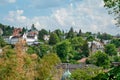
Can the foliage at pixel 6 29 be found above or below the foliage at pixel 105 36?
above

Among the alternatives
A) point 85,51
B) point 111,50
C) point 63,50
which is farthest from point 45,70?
point 111,50

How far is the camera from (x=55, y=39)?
126188 mm

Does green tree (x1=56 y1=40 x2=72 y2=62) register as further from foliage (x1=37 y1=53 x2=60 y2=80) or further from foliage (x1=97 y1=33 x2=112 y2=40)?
foliage (x1=97 y1=33 x2=112 y2=40)

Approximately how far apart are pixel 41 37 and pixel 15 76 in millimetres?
131488

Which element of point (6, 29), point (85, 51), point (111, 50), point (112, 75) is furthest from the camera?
point (6, 29)

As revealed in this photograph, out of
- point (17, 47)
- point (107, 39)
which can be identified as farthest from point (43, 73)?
A: point (107, 39)

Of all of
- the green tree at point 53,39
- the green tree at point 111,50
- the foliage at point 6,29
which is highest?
the foliage at point 6,29

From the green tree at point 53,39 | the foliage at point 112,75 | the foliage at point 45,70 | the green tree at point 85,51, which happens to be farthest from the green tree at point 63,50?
the foliage at point 112,75

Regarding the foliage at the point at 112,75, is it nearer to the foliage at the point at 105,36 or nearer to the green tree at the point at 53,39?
the green tree at the point at 53,39

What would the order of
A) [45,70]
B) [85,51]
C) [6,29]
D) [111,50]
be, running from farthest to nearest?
1. [6,29]
2. [111,50]
3. [85,51]
4. [45,70]

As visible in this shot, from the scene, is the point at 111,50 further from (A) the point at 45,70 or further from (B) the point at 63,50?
(A) the point at 45,70

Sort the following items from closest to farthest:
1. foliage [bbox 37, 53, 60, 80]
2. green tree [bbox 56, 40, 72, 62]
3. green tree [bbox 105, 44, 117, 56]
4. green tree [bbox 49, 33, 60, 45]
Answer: foliage [bbox 37, 53, 60, 80] → green tree [bbox 56, 40, 72, 62] → green tree [bbox 105, 44, 117, 56] → green tree [bbox 49, 33, 60, 45]

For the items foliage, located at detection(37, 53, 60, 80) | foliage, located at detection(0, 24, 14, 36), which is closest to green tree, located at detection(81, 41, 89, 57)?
foliage, located at detection(37, 53, 60, 80)

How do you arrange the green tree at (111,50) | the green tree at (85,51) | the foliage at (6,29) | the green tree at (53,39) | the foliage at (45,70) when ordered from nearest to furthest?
the foliage at (45,70) → the green tree at (85,51) → the green tree at (111,50) → the green tree at (53,39) → the foliage at (6,29)
